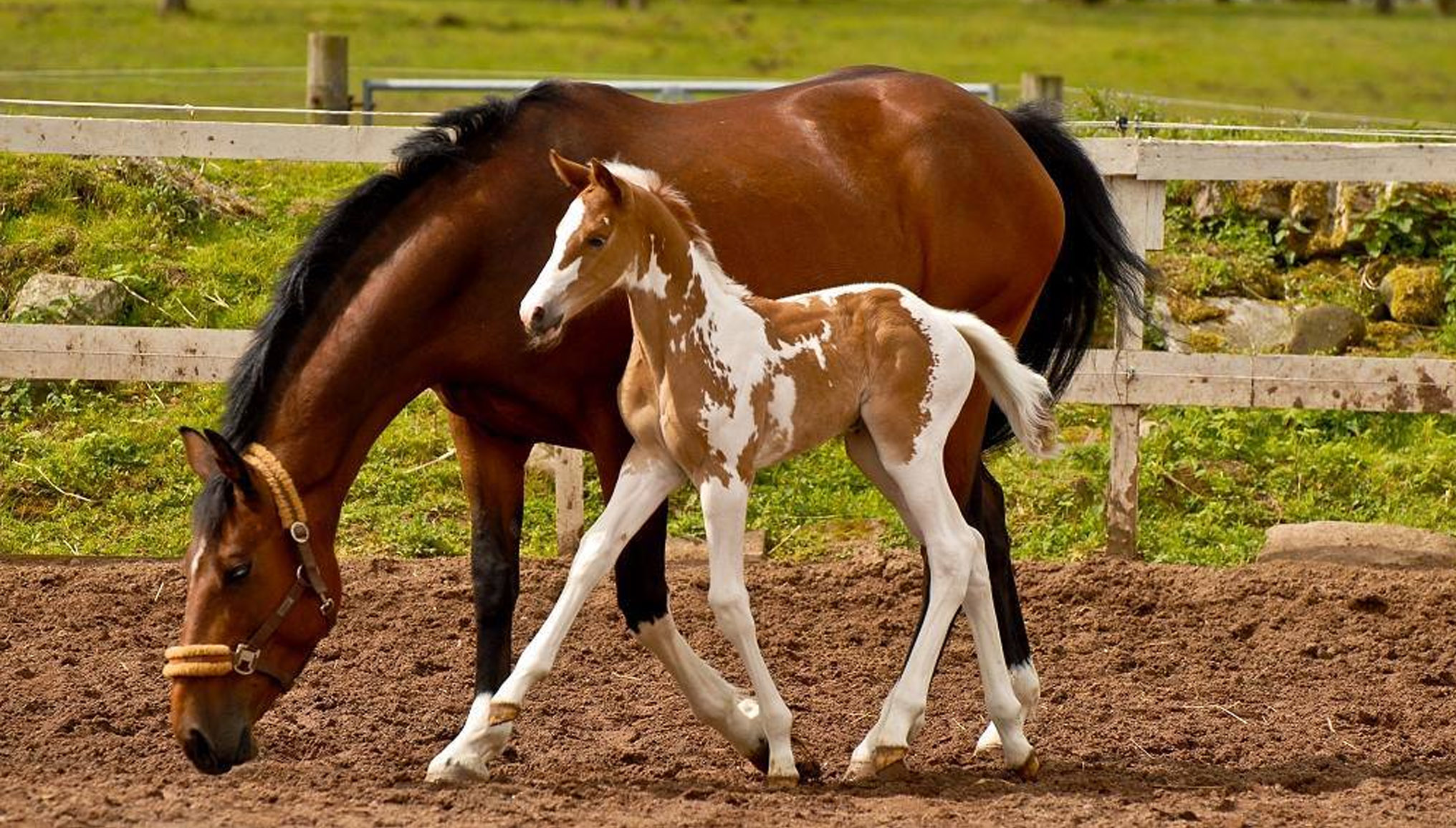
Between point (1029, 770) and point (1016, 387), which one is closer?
point (1029, 770)

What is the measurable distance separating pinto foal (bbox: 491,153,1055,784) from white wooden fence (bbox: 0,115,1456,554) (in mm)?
2504

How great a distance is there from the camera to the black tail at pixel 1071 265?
6082 mm

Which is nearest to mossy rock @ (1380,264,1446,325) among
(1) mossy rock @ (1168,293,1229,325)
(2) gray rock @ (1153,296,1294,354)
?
(2) gray rock @ (1153,296,1294,354)

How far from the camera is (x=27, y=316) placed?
26.0 feet

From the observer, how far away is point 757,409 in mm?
4504

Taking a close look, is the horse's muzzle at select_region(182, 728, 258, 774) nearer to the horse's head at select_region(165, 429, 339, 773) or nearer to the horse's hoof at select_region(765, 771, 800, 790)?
the horse's head at select_region(165, 429, 339, 773)

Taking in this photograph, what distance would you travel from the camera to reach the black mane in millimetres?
4539

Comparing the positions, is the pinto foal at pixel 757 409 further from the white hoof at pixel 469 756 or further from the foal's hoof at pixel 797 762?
the white hoof at pixel 469 756

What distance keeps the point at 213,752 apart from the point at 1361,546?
15.0ft

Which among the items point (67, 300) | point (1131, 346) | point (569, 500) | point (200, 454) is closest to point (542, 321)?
point (200, 454)

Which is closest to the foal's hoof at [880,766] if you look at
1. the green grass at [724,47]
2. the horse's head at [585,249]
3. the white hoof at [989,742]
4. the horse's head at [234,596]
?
the white hoof at [989,742]

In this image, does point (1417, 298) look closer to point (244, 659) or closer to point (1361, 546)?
point (1361, 546)

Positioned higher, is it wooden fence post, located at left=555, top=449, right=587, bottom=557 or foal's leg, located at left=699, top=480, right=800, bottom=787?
foal's leg, located at left=699, top=480, right=800, bottom=787

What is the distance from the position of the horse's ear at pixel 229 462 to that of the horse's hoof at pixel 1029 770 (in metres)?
2.08
